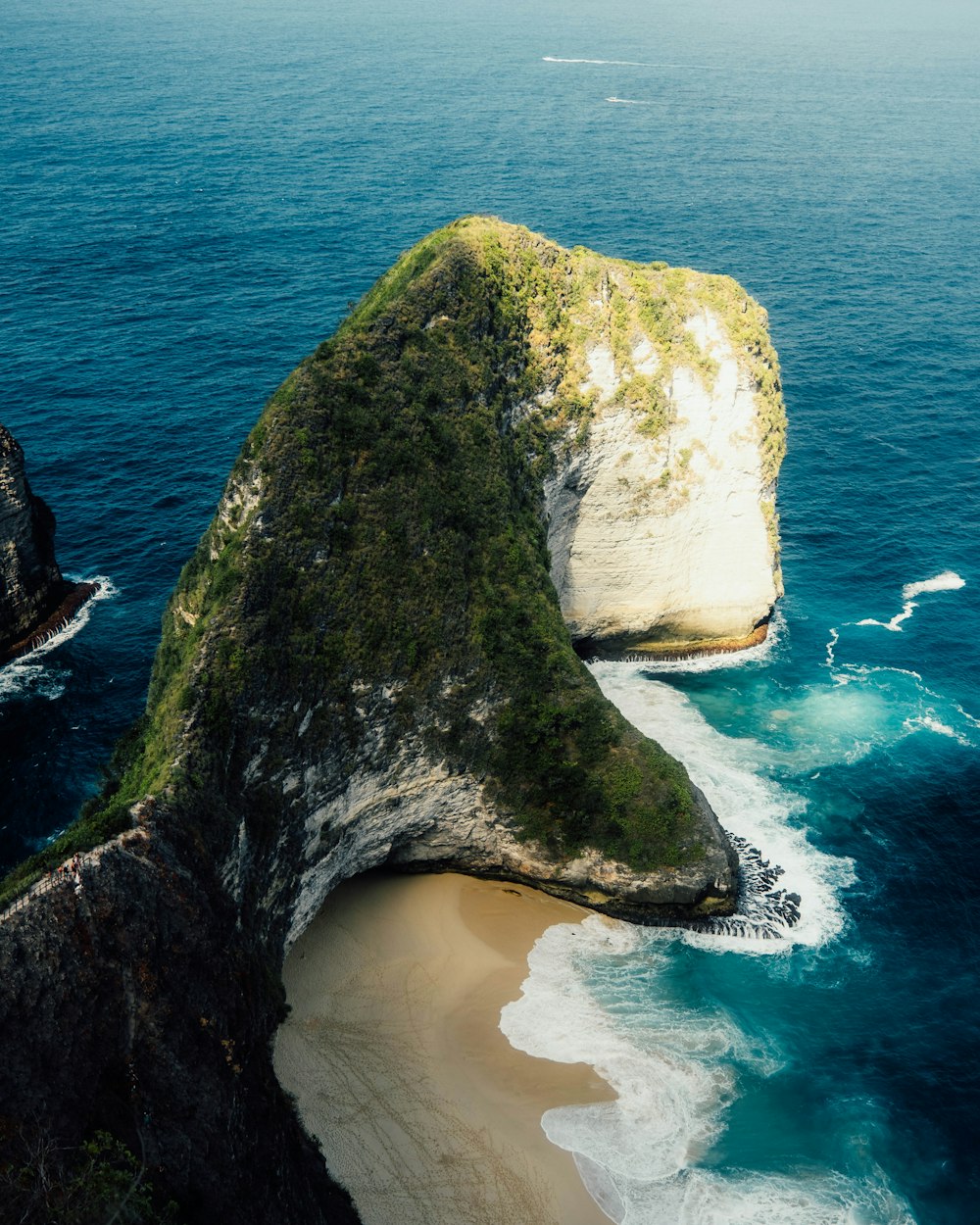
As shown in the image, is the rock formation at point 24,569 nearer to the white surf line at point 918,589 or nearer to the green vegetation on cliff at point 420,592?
the green vegetation on cliff at point 420,592

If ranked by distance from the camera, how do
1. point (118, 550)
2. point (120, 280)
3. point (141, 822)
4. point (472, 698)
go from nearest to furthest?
point (141, 822)
point (472, 698)
point (118, 550)
point (120, 280)

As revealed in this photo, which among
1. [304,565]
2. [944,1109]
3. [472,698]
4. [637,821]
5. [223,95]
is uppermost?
[223,95]

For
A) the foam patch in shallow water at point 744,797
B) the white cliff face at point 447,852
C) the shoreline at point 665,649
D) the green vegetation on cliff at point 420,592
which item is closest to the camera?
the green vegetation on cliff at point 420,592

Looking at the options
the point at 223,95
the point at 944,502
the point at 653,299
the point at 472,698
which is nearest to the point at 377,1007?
the point at 472,698

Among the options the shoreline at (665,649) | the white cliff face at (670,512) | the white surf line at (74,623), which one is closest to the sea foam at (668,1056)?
the shoreline at (665,649)

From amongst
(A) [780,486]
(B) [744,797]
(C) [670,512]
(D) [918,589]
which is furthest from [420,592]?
(A) [780,486]

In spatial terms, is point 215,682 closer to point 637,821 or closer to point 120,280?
point 637,821

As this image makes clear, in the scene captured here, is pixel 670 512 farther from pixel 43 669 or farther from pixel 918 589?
pixel 43 669
